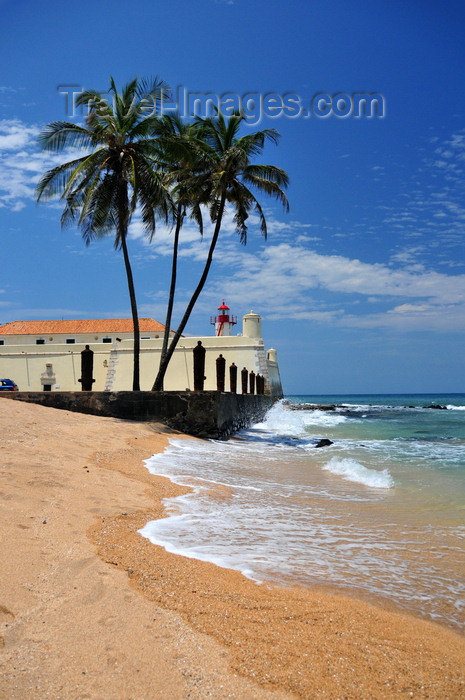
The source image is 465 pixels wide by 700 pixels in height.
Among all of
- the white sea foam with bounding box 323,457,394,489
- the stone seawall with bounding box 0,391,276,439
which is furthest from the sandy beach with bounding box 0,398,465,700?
the stone seawall with bounding box 0,391,276,439

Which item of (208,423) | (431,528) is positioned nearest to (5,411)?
(208,423)

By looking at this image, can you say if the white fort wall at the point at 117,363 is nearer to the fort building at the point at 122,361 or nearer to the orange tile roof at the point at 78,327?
the fort building at the point at 122,361

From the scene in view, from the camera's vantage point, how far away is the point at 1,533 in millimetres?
3357

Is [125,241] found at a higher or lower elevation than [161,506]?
higher

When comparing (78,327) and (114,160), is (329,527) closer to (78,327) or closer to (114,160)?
(114,160)

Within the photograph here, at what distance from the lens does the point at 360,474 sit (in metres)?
8.50

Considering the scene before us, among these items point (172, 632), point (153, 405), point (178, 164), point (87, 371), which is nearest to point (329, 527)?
point (172, 632)

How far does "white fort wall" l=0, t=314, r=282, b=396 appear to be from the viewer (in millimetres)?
30625

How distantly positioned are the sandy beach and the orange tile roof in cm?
3684

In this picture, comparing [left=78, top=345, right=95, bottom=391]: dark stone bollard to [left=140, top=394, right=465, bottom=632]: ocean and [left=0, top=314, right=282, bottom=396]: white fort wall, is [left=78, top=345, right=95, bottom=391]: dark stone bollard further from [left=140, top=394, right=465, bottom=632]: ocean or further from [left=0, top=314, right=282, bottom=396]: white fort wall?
[left=0, top=314, right=282, bottom=396]: white fort wall

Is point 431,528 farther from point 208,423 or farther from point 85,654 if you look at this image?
point 208,423

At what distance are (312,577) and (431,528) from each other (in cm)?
220

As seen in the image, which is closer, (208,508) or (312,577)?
(312,577)

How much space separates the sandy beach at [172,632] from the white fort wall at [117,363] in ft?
87.0
